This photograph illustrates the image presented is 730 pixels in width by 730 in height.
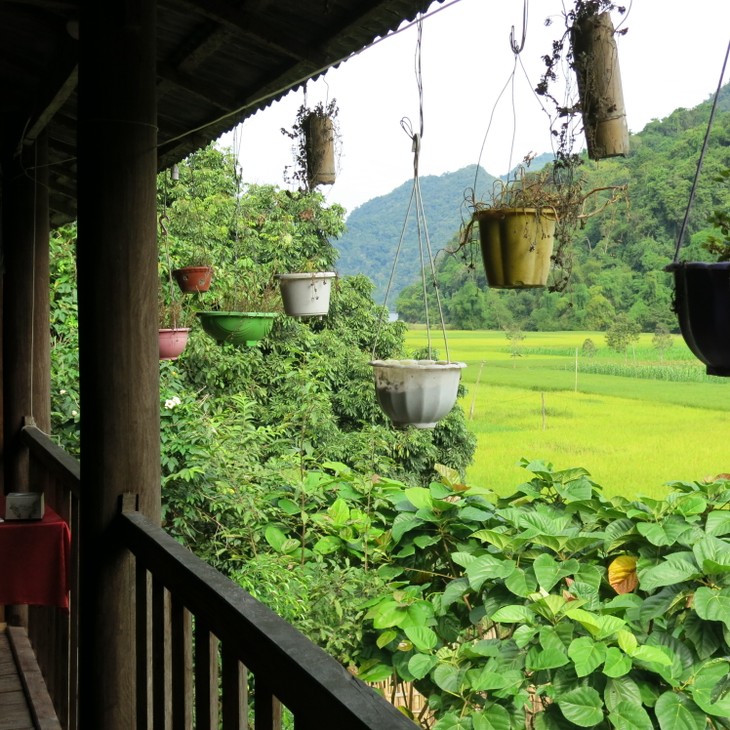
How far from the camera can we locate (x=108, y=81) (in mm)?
1758

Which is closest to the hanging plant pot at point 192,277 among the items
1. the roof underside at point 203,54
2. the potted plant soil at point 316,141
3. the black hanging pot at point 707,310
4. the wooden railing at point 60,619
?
the roof underside at point 203,54

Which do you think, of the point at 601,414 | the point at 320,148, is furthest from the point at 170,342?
the point at 601,414

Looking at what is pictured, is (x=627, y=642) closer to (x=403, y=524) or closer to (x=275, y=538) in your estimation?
(x=403, y=524)

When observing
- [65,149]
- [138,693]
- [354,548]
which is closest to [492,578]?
[354,548]

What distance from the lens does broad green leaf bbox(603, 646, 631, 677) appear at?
2.58m

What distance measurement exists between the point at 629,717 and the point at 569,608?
36 cm

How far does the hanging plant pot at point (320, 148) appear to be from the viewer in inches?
126

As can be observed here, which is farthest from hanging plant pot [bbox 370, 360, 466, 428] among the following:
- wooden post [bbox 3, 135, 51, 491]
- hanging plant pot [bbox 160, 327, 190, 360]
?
hanging plant pot [bbox 160, 327, 190, 360]

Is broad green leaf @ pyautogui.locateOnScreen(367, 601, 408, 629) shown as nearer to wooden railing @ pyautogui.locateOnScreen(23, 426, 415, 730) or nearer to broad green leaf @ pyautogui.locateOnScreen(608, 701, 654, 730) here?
broad green leaf @ pyautogui.locateOnScreen(608, 701, 654, 730)

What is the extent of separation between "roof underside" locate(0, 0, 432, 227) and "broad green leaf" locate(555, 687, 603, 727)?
1.92 meters

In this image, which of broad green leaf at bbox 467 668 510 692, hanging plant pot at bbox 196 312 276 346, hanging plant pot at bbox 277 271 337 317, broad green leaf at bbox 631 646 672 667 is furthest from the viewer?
hanging plant pot at bbox 196 312 276 346

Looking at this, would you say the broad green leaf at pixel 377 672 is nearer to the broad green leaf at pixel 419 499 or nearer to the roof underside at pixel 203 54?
the broad green leaf at pixel 419 499

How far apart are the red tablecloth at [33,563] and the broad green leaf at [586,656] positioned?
1432 mm

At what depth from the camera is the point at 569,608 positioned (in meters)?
2.69
